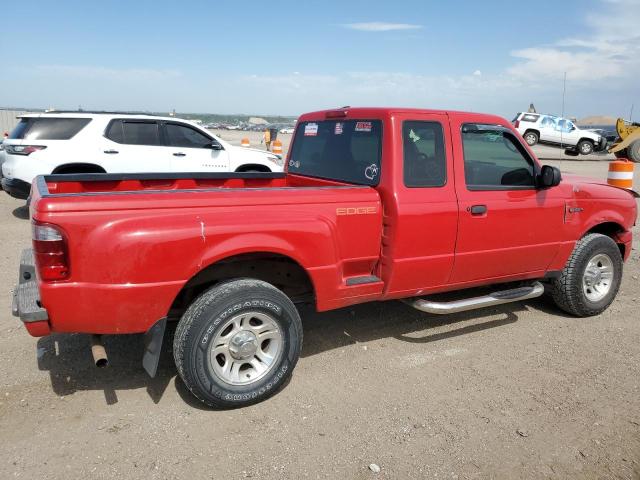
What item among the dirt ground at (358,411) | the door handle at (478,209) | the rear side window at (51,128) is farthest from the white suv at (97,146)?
the door handle at (478,209)

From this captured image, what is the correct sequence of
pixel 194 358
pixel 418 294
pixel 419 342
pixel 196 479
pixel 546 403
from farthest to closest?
pixel 419 342 < pixel 418 294 < pixel 546 403 < pixel 194 358 < pixel 196 479

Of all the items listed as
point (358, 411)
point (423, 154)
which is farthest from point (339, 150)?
point (358, 411)

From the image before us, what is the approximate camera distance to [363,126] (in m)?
4.13

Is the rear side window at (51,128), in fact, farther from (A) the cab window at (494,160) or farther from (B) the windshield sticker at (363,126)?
(A) the cab window at (494,160)

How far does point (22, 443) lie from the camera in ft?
9.65

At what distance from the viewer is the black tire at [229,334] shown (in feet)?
10.3

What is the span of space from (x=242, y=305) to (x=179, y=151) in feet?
21.2

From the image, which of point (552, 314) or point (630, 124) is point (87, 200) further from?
point (630, 124)

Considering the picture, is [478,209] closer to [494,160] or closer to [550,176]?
[494,160]

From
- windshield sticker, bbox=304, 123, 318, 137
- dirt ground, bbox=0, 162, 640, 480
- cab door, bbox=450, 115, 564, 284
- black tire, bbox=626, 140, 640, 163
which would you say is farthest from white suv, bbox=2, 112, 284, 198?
black tire, bbox=626, 140, 640, 163

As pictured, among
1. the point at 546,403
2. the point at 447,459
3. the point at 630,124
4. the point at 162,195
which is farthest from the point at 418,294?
the point at 630,124

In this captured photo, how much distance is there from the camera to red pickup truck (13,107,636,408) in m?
2.93

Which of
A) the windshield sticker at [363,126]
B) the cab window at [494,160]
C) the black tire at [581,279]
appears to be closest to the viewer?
the windshield sticker at [363,126]

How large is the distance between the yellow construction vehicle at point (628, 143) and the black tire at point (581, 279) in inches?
725
